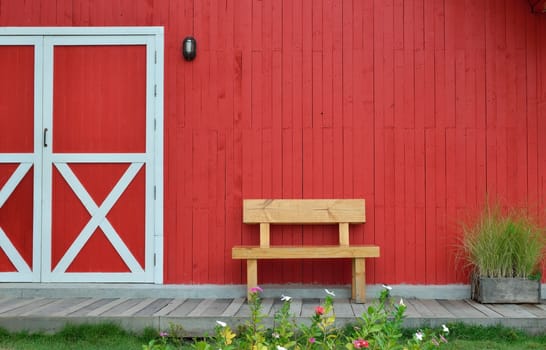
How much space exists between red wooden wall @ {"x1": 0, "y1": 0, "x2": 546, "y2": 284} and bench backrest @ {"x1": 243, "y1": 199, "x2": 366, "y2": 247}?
0.37ft

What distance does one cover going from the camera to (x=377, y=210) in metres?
5.25

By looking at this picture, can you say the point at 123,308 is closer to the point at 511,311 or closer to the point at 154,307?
the point at 154,307

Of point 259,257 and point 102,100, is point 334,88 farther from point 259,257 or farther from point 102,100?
point 102,100

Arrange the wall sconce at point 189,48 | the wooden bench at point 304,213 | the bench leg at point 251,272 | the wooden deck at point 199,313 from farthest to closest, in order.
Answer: the wall sconce at point 189,48 → the wooden bench at point 304,213 → the bench leg at point 251,272 → the wooden deck at point 199,313

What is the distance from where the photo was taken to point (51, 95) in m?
5.30

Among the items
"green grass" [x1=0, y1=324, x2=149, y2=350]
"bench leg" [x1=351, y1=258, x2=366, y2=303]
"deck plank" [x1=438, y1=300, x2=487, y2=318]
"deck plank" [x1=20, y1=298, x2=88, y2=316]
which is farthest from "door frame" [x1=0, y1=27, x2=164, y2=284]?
"deck plank" [x1=438, y1=300, x2=487, y2=318]

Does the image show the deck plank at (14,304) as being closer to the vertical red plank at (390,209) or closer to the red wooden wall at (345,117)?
the red wooden wall at (345,117)

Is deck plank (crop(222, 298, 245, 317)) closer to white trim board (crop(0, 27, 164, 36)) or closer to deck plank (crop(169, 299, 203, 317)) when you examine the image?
deck plank (crop(169, 299, 203, 317))

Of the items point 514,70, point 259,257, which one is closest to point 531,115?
point 514,70

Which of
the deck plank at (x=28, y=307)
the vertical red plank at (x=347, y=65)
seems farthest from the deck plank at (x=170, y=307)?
the vertical red plank at (x=347, y=65)

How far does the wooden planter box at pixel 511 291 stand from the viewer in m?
4.79

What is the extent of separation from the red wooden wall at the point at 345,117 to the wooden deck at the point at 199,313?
0.41 meters

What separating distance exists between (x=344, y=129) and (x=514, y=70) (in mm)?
1434

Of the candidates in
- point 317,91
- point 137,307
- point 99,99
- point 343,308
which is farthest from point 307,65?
point 137,307
